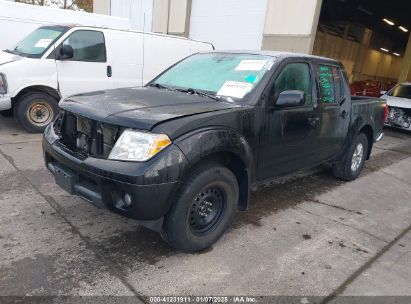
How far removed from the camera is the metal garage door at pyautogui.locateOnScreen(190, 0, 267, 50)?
12.5 meters

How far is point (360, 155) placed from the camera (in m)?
5.63

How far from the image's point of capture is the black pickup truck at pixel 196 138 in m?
2.62

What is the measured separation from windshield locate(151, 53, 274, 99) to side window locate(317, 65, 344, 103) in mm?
935

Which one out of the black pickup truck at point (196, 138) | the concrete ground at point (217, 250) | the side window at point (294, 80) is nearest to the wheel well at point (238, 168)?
the black pickup truck at point (196, 138)

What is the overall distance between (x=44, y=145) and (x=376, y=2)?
67.1 feet

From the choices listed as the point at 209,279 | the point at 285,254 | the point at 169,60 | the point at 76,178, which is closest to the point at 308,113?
the point at 285,254

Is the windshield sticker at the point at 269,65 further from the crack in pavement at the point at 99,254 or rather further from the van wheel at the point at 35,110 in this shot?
the van wheel at the point at 35,110

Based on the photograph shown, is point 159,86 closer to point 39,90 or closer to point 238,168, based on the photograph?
point 238,168

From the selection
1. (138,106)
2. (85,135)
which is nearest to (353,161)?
(138,106)

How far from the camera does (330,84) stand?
4.48m

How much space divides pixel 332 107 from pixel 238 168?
1792mm

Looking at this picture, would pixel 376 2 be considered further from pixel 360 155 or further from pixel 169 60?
pixel 360 155

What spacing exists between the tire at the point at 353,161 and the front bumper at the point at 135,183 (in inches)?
134

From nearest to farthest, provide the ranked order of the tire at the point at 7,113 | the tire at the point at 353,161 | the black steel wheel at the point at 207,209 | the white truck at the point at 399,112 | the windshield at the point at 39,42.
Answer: the black steel wheel at the point at 207,209, the tire at the point at 353,161, the windshield at the point at 39,42, the tire at the point at 7,113, the white truck at the point at 399,112
